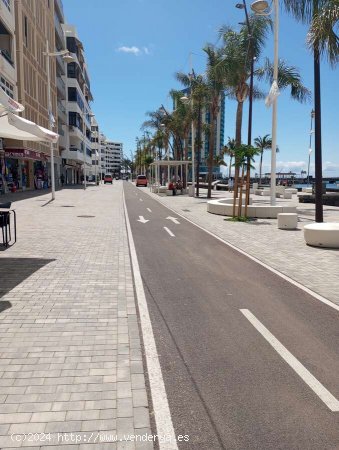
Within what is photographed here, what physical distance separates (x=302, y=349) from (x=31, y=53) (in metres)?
41.7

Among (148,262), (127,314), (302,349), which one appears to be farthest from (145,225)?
(302,349)

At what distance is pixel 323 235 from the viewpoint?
1179 cm

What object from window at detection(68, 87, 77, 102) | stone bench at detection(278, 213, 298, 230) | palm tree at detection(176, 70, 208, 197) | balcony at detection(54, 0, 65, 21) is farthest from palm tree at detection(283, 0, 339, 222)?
window at detection(68, 87, 77, 102)

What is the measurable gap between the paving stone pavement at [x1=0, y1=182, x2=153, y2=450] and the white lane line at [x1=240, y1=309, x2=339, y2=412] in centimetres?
169

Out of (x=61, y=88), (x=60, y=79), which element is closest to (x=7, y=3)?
(x=61, y=88)

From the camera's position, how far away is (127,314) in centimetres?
597

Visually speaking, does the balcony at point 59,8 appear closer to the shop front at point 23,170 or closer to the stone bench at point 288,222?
the shop front at point 23,170

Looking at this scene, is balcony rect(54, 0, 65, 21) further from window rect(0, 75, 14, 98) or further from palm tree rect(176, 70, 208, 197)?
window rect(0, 75, 14, 98)

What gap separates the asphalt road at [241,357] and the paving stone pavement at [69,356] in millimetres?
429

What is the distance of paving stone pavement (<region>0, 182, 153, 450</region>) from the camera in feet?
10.8

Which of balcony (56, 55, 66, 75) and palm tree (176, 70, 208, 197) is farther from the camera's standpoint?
balcony (56, 55, 66, 75)

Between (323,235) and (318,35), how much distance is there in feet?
18.5

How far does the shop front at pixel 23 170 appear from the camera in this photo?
32.9 metres

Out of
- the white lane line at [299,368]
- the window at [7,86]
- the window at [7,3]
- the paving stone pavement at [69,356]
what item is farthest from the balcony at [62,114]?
the white lane line at [299,368]
